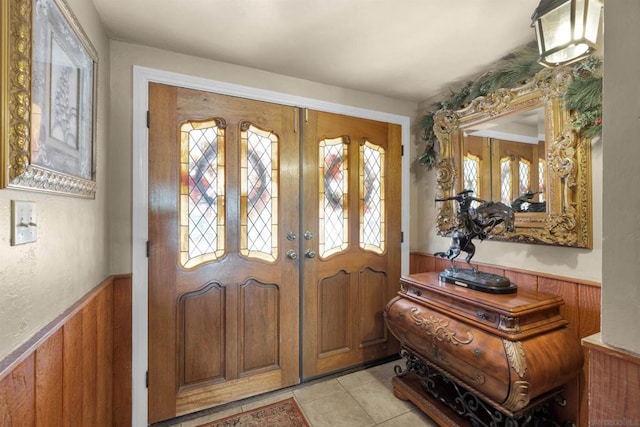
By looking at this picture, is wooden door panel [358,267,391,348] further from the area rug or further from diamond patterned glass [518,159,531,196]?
diamond patterned glass [518,159,531,196]

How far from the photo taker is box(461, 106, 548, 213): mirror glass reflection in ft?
5.48

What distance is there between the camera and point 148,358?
1674 mm

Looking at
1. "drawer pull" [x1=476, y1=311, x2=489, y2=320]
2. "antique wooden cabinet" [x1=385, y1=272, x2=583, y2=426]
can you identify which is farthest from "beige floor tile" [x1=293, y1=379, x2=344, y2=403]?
"drawer pull" [x1=476, y1=311, x2=489, y2=320]

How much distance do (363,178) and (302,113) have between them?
27.4 inches

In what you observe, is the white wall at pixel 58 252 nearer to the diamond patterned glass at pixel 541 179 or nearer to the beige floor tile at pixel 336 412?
the beige floor tile at pixel 336 412

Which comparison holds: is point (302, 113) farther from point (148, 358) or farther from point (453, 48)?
point (148, 358)

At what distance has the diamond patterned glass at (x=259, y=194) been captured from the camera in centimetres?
191

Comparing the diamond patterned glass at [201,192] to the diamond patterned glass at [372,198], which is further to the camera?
the diamond patterned glass at [372,198]

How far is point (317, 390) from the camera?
6.66ft

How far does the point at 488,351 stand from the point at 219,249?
1591mm

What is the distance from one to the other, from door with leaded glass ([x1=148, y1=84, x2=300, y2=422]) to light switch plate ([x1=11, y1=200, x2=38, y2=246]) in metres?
0.89

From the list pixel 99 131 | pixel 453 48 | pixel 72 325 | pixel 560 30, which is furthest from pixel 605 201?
pixel 99 131

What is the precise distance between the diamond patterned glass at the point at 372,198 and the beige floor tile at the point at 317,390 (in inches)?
41.1

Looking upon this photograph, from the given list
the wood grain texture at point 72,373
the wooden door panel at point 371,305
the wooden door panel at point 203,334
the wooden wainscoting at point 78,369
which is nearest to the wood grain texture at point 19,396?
the wooden wainscoting at point 78,369
